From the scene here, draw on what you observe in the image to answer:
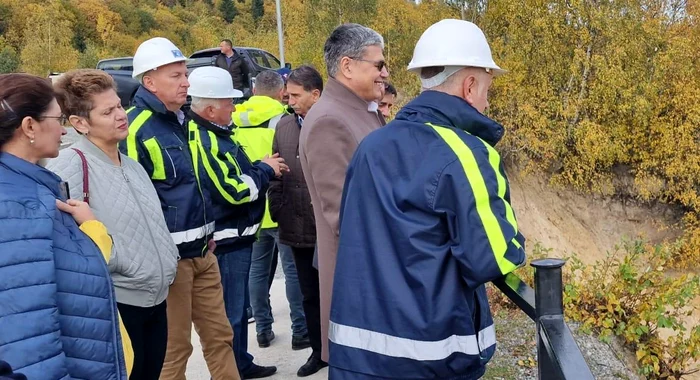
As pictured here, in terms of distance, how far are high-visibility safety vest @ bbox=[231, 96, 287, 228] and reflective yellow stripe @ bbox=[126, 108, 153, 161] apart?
1337 millimetres

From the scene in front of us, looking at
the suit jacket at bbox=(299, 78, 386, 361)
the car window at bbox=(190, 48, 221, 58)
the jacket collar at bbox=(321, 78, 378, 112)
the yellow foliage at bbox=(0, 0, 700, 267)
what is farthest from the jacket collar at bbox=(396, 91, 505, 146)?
the yellow foliage at bbox=(0, 0, 700, 267)

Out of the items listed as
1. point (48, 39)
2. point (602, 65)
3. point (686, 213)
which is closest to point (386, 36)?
point (602, 65)

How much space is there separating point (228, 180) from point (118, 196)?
77 cm

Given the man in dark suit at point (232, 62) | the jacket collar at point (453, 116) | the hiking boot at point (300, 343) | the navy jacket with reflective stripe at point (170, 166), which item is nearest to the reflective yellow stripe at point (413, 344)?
the jacket collar at point (453, 116)

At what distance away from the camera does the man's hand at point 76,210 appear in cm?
189

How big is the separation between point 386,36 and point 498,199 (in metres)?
25.2

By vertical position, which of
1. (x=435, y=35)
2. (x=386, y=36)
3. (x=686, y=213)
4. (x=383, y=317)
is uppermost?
(x=386, y=36)

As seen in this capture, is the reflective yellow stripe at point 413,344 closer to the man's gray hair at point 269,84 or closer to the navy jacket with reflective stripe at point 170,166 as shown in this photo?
the navy jacket with reflective stripe at point 170,166

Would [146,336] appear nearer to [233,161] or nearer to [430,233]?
[233,161]

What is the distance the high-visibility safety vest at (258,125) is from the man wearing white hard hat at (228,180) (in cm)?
77

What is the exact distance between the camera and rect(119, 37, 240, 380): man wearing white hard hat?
2900mm

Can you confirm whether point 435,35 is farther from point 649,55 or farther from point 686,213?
point 649,55

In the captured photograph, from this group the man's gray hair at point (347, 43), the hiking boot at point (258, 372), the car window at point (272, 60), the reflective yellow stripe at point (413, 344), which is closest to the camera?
the reflective yellow stripe at point (413, 344)

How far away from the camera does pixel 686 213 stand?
62.3ft
